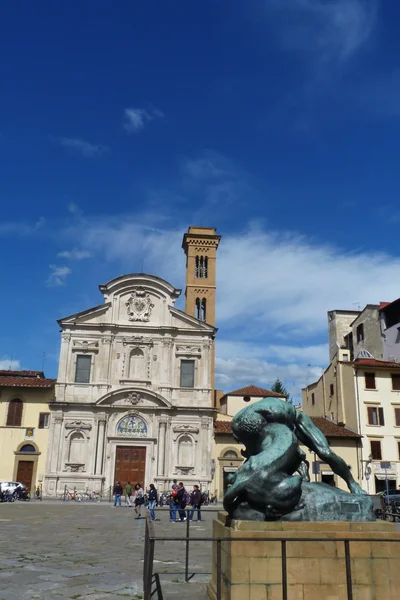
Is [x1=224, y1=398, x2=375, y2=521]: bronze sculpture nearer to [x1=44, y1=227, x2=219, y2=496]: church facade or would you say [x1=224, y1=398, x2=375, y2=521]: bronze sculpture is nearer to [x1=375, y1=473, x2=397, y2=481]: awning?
[x1=44, y1=227, x2=219, y2=496]: church facade

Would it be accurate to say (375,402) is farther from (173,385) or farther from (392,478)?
(173,385)

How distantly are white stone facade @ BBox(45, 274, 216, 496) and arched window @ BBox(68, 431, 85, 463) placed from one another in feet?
0.21

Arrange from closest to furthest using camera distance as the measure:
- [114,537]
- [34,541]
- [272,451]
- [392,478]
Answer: [272,451] < [34,541] < [114,537] < [392,478]

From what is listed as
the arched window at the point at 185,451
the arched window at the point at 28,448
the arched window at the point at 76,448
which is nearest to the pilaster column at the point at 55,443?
the arched window at the point at 76,448

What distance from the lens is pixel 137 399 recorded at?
117 ft

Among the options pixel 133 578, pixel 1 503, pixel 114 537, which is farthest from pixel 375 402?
pixel 133 578

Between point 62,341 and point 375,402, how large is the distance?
73.1 ft

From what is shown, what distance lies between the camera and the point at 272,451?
16.9ft

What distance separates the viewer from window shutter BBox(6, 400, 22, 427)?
116 ft

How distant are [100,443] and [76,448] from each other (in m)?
1.65

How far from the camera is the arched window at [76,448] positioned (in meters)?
34.5

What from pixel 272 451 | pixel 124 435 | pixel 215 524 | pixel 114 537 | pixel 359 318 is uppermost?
pixel 359 318

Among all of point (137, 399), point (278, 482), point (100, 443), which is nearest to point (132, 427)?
point (137, 399)

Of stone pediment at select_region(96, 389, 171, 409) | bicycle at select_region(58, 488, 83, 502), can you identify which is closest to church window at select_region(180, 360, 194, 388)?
stone pediment at select_region(96, 389, 171, 409)
